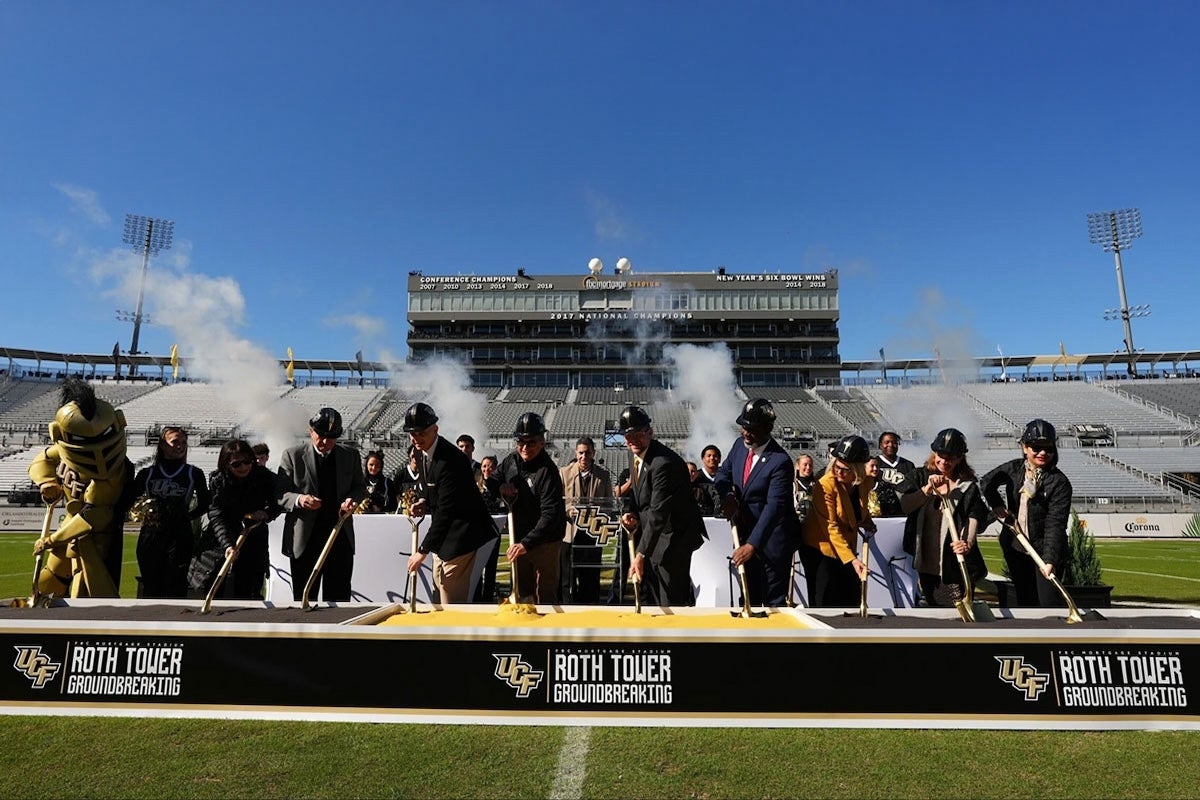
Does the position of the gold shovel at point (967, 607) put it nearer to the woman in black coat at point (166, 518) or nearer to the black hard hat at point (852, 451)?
the black hard hat at point (852, 451)

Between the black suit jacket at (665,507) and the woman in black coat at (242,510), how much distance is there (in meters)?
3.00

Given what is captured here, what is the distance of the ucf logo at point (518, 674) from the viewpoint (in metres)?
3.49

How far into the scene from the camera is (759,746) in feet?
10.9

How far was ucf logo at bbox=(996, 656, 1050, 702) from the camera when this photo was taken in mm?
3385

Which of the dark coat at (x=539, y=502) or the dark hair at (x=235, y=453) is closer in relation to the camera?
the dark coat at (x=539, y=502)

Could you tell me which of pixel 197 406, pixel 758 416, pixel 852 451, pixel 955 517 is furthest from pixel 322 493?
pixel 197 406

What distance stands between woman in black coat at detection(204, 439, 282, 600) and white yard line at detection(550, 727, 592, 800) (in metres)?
3.01

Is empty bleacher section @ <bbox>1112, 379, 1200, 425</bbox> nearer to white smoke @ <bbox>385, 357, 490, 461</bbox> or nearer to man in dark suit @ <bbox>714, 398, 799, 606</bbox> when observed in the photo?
white smoke @ <bbox>385, 357, 490, 461</bbox>

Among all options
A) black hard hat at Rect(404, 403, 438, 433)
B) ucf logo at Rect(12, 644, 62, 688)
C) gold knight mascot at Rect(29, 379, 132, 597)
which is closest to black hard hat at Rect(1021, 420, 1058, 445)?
black hard hat at Rect(404, 403, 438, 433)

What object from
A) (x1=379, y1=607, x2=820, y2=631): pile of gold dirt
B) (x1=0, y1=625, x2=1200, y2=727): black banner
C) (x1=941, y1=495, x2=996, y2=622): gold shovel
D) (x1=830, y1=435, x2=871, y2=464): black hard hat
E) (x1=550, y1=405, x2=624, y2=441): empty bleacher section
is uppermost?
(x1=550, y1=405, x2=624, y2=441): empty bleacher section

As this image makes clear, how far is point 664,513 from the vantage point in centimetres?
469

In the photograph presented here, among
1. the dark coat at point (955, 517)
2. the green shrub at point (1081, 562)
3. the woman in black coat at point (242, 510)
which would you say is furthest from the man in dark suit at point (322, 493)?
the green shrub at point (1081, 562)

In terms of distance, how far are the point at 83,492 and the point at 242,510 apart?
54.5 inches

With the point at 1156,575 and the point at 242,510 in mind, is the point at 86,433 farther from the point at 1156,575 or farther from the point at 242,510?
the point at 1156,575
